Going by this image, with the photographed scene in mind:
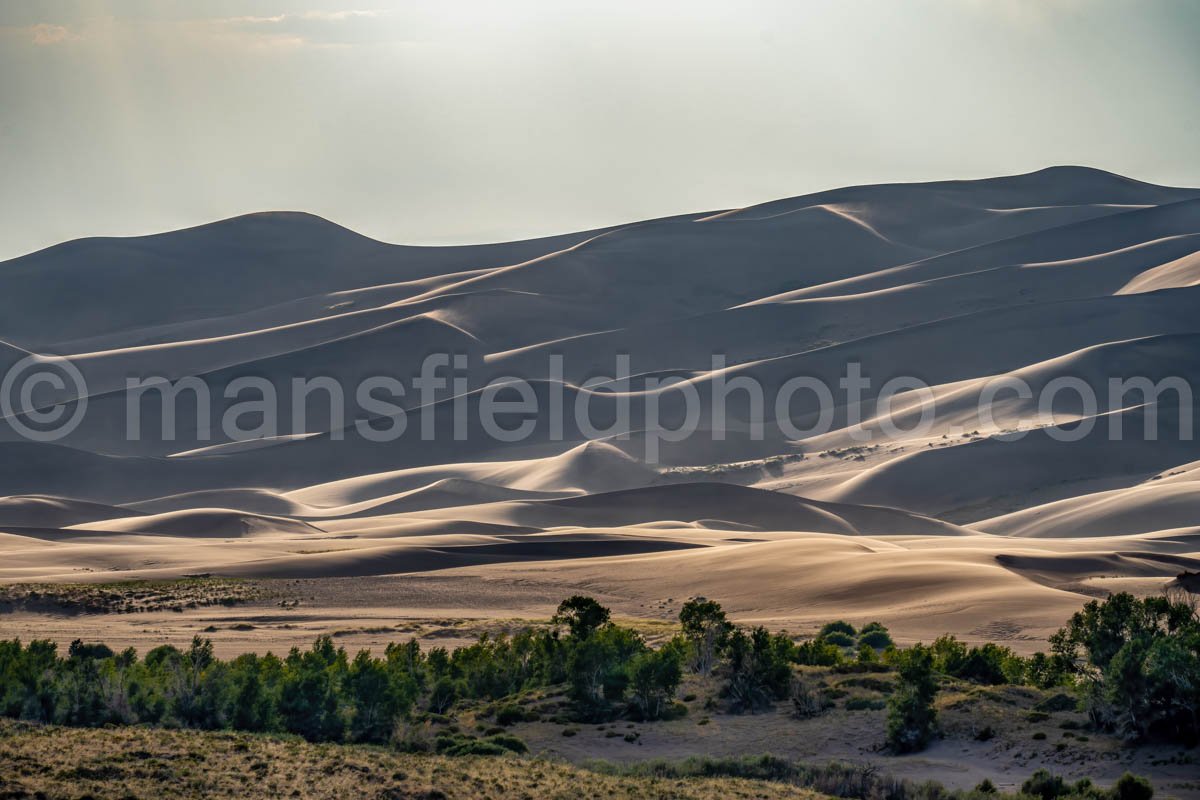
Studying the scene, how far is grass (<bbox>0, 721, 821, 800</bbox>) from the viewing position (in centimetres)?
1608

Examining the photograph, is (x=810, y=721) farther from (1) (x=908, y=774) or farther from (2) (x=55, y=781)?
(2) (x=55, y=781)

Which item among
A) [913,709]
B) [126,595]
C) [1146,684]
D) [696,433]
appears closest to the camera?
[1146,684]

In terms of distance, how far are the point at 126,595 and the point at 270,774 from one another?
27048mm

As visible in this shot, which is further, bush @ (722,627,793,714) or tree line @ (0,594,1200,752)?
bush @ (722,627,793,714)

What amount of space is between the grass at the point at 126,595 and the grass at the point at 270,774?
21477 mm

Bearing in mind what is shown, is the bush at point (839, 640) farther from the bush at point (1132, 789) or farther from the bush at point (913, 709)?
the bush at point (1132, 789)

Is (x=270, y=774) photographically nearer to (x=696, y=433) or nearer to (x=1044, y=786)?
(x=1044, y=786)

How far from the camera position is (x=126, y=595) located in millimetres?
42375

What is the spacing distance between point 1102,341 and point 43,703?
102m

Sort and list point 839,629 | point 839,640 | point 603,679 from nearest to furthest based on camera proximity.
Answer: point 603,679 < point 839,640 < point 839,629

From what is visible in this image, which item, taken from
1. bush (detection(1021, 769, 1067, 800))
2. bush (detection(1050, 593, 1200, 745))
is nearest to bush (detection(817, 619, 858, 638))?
bush (detection(1050, 593, 1200, 745))

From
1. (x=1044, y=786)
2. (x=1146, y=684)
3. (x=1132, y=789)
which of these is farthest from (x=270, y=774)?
(x=1146, y=684)

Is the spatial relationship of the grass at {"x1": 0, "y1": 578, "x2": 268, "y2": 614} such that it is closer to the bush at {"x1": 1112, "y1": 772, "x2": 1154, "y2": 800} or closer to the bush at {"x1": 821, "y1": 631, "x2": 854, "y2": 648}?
the bush at {"x1": 821, "y1": 631, "x2": 854, "y2": 648}

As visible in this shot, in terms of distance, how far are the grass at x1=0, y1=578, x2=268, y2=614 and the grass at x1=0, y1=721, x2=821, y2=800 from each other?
2148 centimetres
